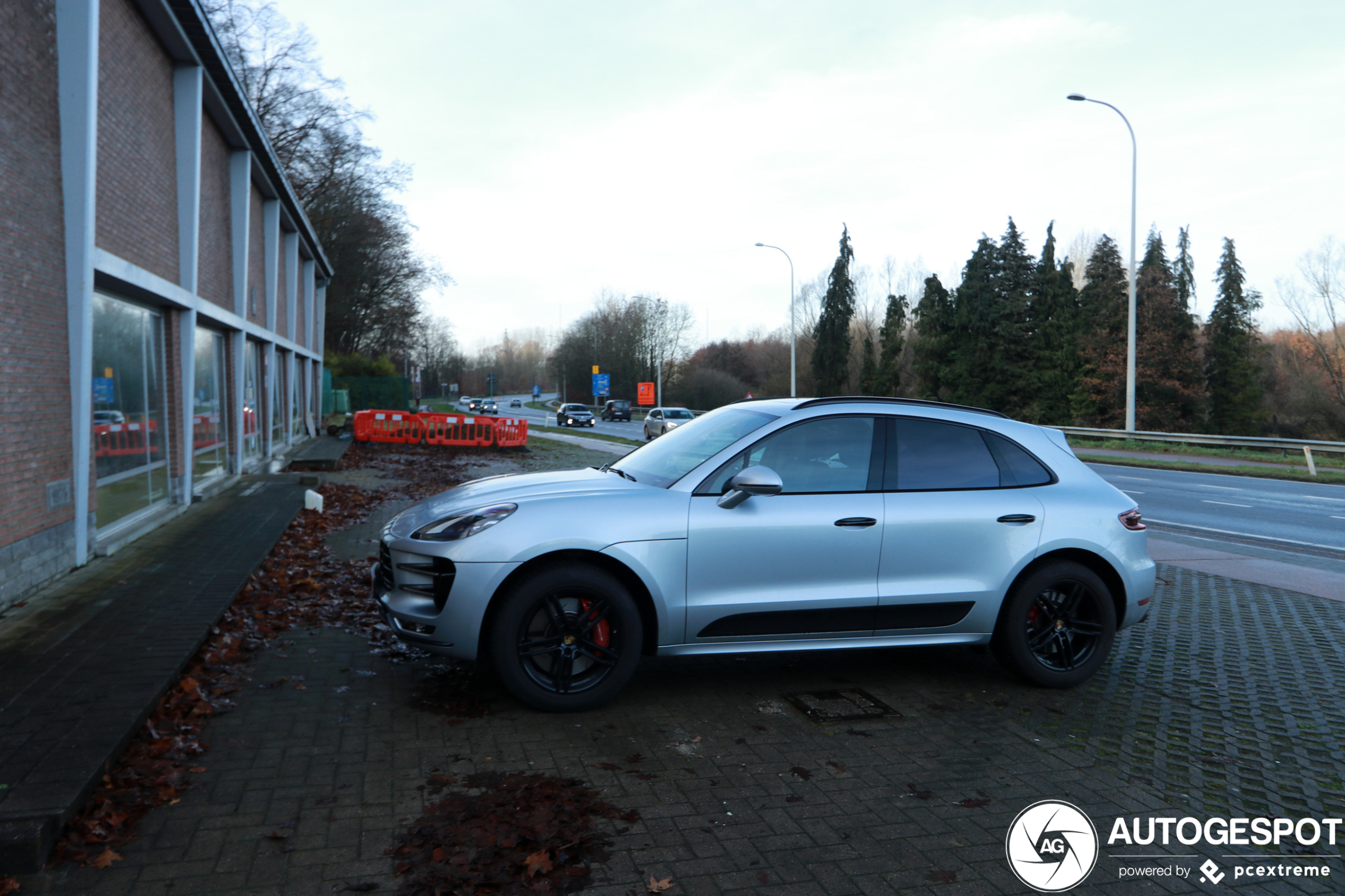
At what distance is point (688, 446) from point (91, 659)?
11.6 feet

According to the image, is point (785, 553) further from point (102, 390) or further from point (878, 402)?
point (102, 390)

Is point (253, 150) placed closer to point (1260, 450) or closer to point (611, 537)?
point (611, 537)

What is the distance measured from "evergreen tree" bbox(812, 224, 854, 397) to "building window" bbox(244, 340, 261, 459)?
47907 millimetres

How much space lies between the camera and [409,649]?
582cm

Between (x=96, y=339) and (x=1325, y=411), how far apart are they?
182 feet

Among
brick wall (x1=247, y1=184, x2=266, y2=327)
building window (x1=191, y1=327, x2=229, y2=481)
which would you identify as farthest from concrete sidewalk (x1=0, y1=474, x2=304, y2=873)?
brick wall (x1=247, y1=184, x2=266, y2=327)

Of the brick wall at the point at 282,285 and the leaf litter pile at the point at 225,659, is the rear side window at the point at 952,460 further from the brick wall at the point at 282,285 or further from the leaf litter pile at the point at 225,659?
the brick wall at the point at 282,285

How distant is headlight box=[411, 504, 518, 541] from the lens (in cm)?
458

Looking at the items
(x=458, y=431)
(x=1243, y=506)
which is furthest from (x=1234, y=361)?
(x=458, y=431)

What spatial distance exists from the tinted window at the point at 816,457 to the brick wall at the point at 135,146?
6.88m

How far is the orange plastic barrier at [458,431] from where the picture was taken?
27.8 m

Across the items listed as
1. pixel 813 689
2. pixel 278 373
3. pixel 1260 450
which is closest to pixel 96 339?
pixel 813 689

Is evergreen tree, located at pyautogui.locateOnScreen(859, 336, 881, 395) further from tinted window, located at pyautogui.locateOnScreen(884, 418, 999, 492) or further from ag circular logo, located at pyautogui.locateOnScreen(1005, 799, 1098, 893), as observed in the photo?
ag circular logo, located at pyautogui.locateOnScreen(1005, 799, 1098, 893)

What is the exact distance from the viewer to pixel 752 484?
15.0ft
